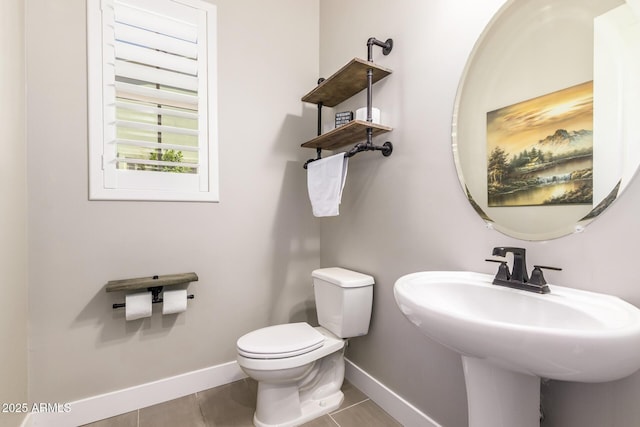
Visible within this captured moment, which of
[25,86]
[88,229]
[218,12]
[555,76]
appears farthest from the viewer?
[218,12]

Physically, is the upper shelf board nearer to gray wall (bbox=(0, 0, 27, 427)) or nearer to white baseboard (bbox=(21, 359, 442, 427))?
gray wall (bbox=(0, 0, 27, 427))

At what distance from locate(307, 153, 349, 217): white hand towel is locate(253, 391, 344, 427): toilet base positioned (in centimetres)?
102

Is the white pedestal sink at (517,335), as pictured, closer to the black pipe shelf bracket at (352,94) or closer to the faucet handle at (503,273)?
the faucet handle at (503,273)

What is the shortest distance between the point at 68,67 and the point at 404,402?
7.75 feet

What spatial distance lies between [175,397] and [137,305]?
615mm

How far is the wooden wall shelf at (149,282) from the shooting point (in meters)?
1.49

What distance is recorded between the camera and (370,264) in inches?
66.1

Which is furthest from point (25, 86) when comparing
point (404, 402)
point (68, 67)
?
point (404, 402)

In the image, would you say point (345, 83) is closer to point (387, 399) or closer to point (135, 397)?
point (387, 399)

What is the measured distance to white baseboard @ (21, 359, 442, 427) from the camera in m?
1.42

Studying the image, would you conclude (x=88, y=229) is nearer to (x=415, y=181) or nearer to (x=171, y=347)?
(x=171, y=347)

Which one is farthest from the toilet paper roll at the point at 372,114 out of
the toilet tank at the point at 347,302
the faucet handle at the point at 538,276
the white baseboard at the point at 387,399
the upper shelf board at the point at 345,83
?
the white baseboard at the point at 387,399

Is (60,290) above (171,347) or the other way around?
above

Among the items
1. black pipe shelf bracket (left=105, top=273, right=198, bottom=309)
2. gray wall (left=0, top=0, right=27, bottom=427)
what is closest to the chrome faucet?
black pipe shelf bracket (left=105, top=273, right=198, bottom=309)
